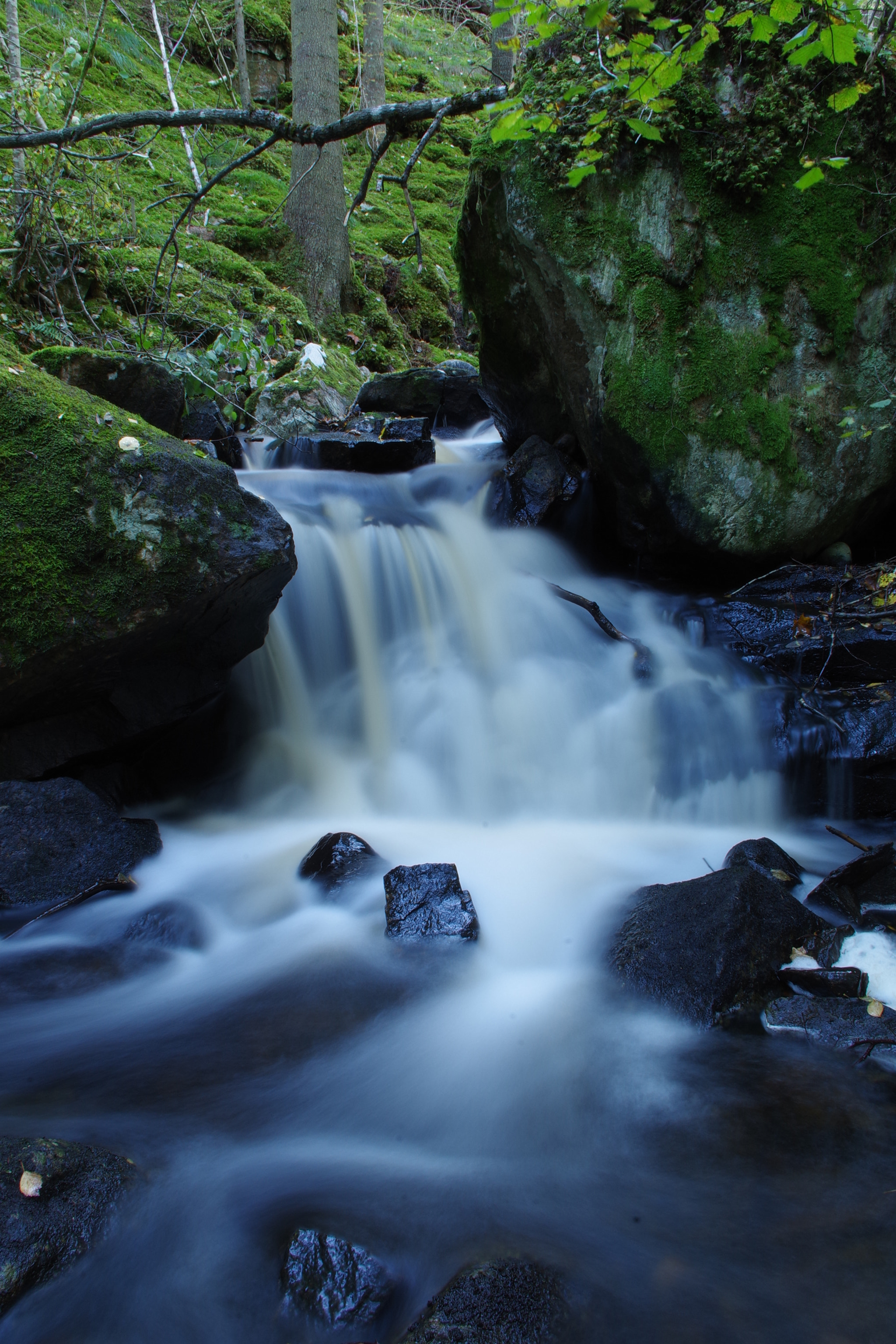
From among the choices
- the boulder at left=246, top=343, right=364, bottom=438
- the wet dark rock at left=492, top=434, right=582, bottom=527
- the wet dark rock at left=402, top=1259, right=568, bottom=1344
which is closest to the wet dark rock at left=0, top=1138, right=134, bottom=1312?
the wet dark rock at left=402, top=1259, right=568, bottom=1344

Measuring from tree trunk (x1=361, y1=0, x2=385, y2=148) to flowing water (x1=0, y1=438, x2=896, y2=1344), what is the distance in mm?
15335

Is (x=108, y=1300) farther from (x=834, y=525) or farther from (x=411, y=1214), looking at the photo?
(x=834, y=525)

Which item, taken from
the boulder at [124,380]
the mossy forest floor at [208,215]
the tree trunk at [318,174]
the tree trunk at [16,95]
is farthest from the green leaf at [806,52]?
the tree trunk at [318,174]

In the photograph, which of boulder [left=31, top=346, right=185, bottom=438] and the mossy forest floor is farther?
the mossy forest floor

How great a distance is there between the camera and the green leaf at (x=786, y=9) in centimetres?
232

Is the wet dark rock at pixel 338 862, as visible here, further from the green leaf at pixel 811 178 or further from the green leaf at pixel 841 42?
the green leaf at pixel 841 42

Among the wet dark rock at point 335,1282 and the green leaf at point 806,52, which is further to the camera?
the green leaf at point 806,52

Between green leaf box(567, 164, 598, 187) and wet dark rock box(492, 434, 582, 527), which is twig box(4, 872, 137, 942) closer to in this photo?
green leaf box(567, 164, 598, 187)

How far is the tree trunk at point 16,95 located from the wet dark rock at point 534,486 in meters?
4.30

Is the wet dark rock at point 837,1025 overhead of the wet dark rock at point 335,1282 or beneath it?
beneath

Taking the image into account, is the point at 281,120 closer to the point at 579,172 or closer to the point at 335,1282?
the point at 579,172

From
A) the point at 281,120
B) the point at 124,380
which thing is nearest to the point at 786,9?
the point at 281,120

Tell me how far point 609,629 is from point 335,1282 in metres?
4.44

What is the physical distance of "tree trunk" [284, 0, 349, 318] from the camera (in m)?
11.0
